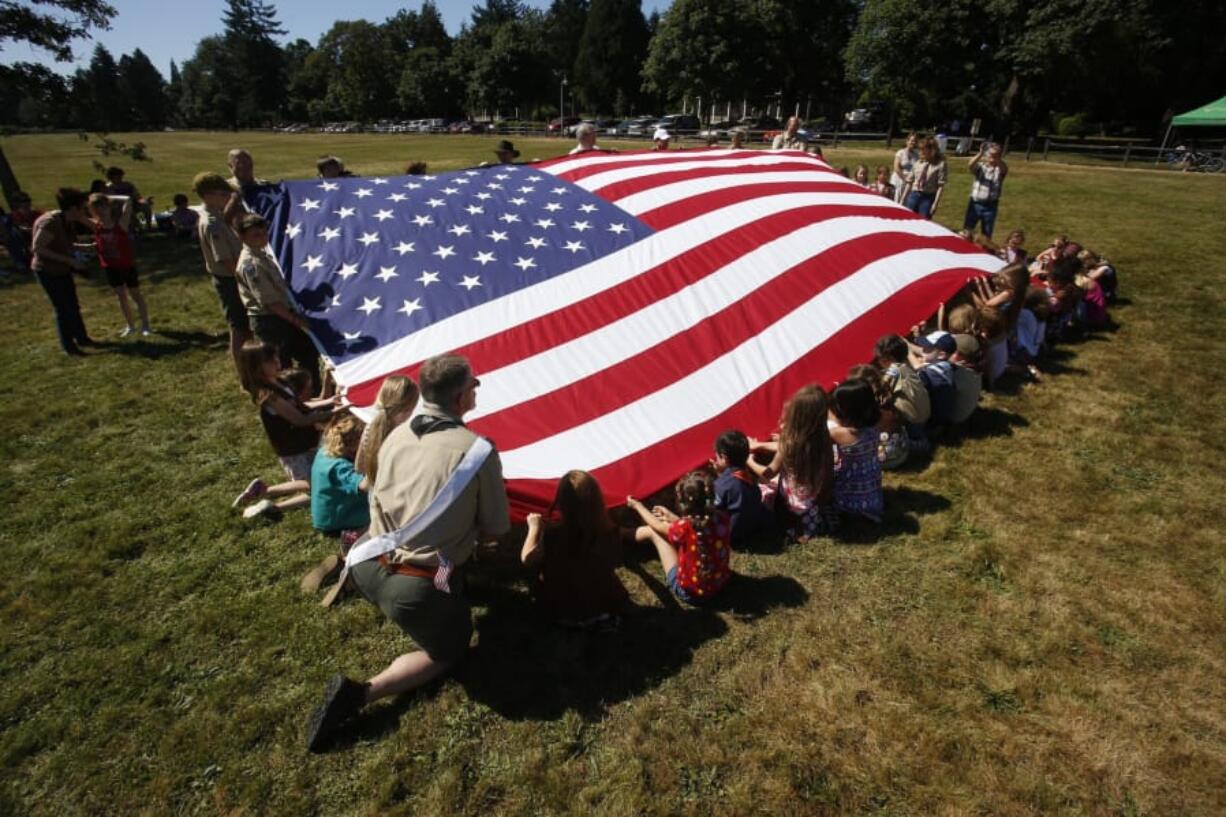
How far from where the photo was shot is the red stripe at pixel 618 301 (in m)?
4.36

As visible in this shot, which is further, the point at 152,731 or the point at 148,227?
the point at 148,227

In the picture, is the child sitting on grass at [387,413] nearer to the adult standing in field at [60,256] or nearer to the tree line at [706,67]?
the adult standing in field at [60,256]

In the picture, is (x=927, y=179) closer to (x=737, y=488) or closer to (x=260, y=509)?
(x=737, y=488)

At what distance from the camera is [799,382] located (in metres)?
4.69

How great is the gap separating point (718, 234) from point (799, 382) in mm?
1860

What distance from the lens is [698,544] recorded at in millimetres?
3201

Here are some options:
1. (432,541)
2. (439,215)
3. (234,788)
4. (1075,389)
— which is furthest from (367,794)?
(1075,389)

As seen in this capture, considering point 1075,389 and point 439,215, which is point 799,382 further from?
point 439,215

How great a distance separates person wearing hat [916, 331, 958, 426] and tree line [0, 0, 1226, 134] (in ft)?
51.5

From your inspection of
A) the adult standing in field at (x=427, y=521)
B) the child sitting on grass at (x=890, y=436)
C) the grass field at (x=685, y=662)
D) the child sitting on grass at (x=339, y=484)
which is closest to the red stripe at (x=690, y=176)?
the child sitting on grass at (x=890, y=436)

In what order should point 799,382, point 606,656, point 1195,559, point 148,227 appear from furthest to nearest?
point 148,227
point 799,382
point 1195,559
point 606,656

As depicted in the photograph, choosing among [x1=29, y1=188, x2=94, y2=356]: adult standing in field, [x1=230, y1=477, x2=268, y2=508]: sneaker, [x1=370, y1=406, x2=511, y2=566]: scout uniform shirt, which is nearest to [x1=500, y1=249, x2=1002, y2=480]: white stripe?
[x1=370, y1=406, x2=511, y2=566]: scout uniform shirt

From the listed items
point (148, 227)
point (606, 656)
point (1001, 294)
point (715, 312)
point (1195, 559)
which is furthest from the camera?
point (148, 227)

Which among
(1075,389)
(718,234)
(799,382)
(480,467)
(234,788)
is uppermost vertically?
(718,234)
